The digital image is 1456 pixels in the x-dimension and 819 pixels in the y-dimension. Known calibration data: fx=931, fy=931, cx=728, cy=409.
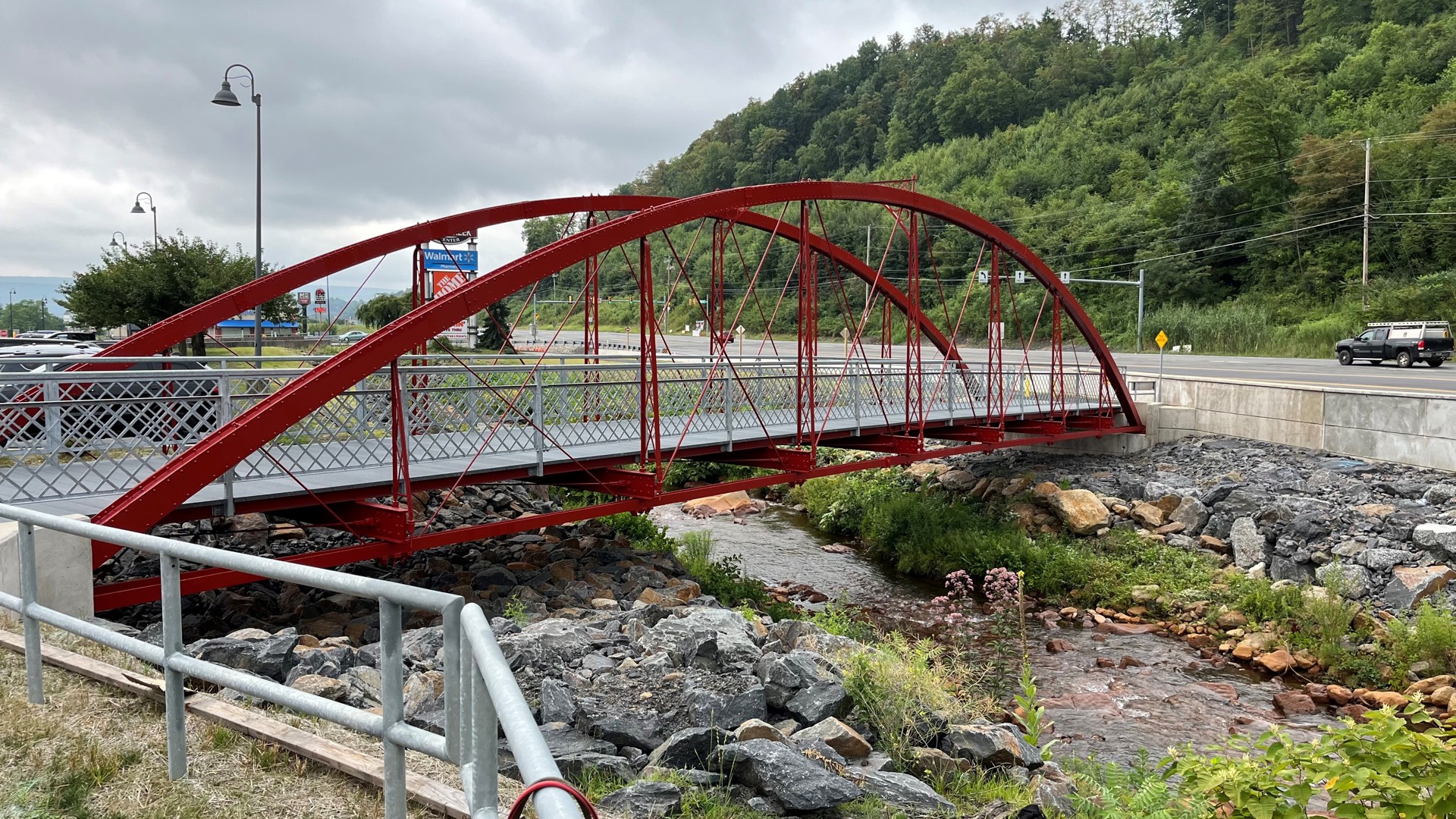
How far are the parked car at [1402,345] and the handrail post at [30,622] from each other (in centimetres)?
3476

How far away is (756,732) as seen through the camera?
6.29 m

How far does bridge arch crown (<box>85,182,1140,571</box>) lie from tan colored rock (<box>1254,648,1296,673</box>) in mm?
5867

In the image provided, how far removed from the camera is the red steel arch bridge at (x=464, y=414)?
8.39m

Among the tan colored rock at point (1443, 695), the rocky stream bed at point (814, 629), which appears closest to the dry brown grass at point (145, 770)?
the rocky stream bed at point (814, 629)

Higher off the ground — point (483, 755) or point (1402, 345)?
point (1402, 345)

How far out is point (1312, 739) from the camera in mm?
10125

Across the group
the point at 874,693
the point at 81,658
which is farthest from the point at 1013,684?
the point at 81,658

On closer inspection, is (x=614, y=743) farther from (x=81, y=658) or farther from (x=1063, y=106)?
(x=1063, y=106)

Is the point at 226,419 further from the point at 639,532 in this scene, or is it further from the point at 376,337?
the point at 639,532

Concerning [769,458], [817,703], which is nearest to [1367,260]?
[769,458]

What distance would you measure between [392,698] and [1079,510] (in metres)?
18.0

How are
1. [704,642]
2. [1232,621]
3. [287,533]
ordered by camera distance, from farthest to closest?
[1232,621], [287,533], [704,642]

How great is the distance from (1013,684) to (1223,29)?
91.9 meters

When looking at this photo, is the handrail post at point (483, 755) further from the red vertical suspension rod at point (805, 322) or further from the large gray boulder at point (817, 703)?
the red vertical suspension rod at point (805, 322)
